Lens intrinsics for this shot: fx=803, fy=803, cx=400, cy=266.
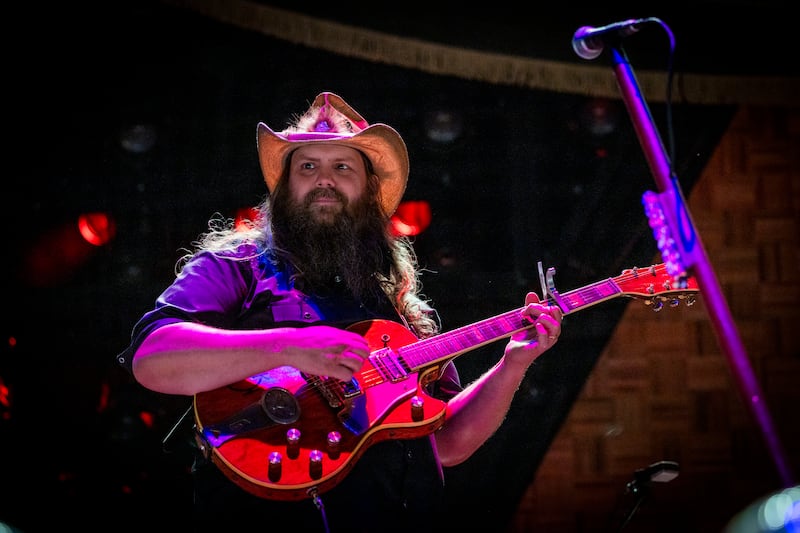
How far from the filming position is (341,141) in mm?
3266

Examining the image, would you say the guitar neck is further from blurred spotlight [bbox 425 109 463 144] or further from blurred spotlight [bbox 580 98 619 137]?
blurred spotlight [bbox 580 98 619 137]

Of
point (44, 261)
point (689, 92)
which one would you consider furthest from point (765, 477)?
point (44, 261)

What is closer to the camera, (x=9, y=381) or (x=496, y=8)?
(x=9, y=381)

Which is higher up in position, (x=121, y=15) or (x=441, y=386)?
(x=121, y=15)

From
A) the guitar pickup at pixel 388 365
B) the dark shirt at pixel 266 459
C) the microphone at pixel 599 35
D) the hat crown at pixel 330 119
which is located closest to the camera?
the microphone at pixel 599 35

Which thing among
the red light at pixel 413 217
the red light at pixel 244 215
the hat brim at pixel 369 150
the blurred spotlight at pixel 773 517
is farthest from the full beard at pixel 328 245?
the blurred spotlight at pixel 773 517

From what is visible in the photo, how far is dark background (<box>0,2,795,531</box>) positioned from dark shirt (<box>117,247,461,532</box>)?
1.24 metres

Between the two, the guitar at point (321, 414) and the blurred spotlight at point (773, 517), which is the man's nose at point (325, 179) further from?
the blurred spotlight at point (773, 517)

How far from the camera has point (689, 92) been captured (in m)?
4.69

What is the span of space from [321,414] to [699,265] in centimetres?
129

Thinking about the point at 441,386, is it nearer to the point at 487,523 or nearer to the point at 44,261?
the point at 487,523

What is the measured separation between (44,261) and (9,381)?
0.58 m

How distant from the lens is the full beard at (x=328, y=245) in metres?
3.07

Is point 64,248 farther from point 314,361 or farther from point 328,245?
point 314,361
